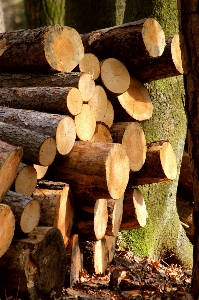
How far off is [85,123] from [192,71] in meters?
1.16

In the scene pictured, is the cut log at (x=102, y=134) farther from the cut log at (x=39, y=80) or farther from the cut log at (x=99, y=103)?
the cut log at (x=39, y=80)

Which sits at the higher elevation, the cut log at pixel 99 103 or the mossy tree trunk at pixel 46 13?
the mossy tree trunk at pixel 46 13

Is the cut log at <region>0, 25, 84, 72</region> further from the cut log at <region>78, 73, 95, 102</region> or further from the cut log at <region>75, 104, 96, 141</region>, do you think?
the cut log at <region>75, 104, 96, 141</region>

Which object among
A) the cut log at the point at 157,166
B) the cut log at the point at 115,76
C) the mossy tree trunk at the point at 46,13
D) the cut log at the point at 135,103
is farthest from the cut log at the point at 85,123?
the mossy tree trunk at the point at 46,13

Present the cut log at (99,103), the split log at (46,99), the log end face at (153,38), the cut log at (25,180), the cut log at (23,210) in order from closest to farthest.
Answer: the cut log at (23,210) → the cut log at (25,180) → the split log at (46,99) → the cut log at (99,103) → the log end face at (153,38)

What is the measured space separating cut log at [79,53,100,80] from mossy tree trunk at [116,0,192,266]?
82 centimetres

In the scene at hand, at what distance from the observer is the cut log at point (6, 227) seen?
3.01 m

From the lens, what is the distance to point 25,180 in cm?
337

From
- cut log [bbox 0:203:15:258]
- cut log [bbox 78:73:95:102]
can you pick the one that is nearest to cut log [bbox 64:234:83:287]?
cut log [bbox 0:203:15:258]

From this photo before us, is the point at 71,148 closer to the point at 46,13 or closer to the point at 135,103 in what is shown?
the point at 135,103

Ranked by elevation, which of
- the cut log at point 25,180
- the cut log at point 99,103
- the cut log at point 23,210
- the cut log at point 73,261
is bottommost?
the cut log at point 73,261

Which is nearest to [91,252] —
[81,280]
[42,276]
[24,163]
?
[81,280]

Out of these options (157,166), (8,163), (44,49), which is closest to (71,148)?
(8,163)

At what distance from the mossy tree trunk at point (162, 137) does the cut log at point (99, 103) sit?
2.59ft
